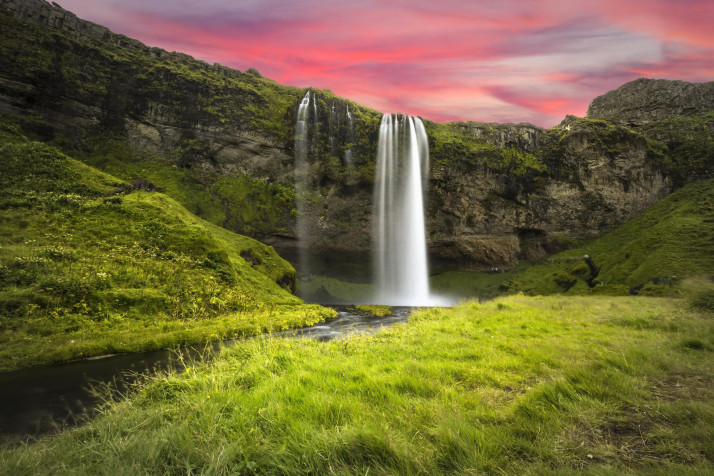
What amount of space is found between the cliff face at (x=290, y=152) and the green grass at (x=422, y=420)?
4684 centimetres

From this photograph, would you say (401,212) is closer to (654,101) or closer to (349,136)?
(349,136)

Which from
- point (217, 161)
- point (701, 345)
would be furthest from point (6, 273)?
point (217, 161)

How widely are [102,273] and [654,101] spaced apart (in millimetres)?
123787

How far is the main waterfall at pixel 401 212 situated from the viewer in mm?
56281

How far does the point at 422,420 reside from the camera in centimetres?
388

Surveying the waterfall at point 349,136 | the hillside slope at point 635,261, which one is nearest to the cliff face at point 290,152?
the waterfall at point 349,136

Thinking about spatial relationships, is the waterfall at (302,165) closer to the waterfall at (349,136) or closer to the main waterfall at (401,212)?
the waterfall at (349,136)

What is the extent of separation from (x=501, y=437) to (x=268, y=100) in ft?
212

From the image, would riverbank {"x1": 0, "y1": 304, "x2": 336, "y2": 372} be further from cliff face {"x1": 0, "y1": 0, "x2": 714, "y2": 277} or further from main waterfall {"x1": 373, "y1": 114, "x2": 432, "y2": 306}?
main waterfall {"x1": 373, "y1": 114, "x2": 432, "y2": 306}

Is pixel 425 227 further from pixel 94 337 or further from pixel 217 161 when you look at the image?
pixel 94 337

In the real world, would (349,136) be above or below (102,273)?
above

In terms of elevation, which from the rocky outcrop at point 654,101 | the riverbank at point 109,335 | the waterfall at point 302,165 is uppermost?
the rocky outcrop at point 654,101

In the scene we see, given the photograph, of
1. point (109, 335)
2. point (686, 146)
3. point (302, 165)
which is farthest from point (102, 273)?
point (686, 146)

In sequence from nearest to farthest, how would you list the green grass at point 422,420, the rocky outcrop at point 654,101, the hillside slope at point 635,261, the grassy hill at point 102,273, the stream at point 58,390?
the green grass at point 422,420
the stream at point 58,390
the grassy hill at point 102,273
the hillside slope at point 635,261
the rocky outcrop at point 654,101
